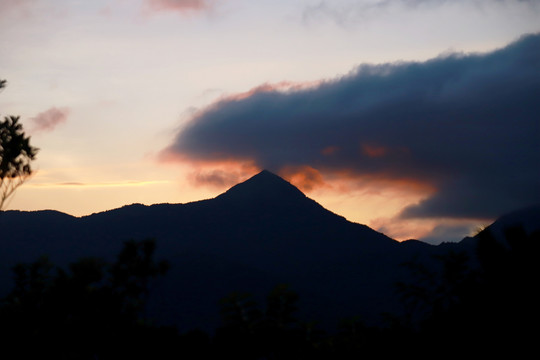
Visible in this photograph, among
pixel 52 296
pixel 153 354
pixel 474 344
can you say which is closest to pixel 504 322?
pixel 474 344

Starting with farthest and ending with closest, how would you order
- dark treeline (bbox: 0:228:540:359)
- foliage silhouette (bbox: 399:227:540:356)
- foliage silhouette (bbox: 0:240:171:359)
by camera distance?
foliage silhouette (bbox: 399:227:540:356) < foliage silhouette (bbox: 0:240:171:359) < dark treeline (bbox: 0:228:540:359)

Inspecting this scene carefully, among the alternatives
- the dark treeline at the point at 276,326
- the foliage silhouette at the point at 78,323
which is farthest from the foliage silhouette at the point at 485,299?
the foliage silhouette at the point at 78,323

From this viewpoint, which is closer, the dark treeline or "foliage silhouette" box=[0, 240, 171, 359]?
the dark treeline

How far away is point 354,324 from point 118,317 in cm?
977

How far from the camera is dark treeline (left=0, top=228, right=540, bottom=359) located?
19203mm

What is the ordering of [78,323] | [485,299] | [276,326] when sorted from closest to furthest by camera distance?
[276,326] < [78,323] < [485,299]

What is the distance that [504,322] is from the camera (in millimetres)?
23734

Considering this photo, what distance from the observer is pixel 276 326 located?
62.8 ft

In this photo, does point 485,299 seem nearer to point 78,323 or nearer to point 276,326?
point 276,326

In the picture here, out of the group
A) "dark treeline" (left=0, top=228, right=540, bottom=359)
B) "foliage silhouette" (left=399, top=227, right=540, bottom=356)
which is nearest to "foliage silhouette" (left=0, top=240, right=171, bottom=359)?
"dark treeline" (left=0, top=228, right=540, bottom=359)

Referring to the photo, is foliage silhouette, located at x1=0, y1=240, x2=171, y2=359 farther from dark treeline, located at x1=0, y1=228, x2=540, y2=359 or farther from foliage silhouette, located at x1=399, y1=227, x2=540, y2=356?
foliage silhouette, located at x1=399, y1=227, x2=540, y2=356

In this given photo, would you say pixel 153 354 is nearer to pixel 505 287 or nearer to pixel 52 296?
pixel 52 296

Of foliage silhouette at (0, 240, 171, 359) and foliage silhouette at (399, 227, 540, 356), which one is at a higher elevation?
foliage silhouette at (399, 227, 540, 356)

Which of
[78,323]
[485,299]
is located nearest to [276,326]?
[78,323]
